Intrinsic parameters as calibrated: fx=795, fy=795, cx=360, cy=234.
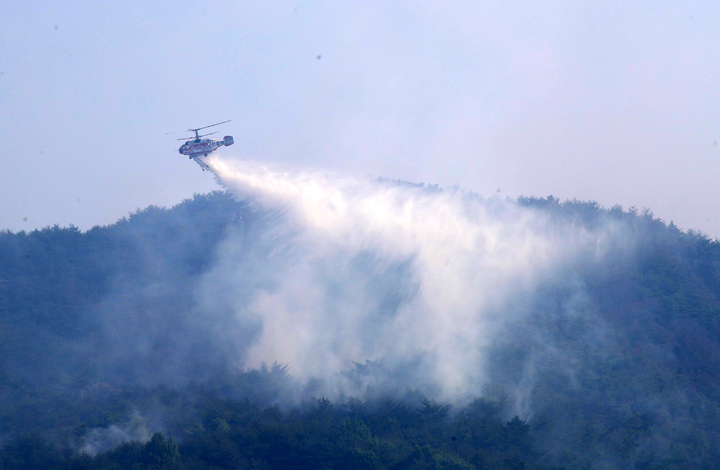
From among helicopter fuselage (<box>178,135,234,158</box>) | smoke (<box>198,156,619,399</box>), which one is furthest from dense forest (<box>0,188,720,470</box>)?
helicopter fuselage (<box>178,135,234,158</box>)


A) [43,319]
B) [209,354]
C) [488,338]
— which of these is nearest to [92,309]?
[43,319]

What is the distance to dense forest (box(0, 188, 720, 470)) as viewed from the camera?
5125 cm

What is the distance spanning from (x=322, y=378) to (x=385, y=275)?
1645 cm

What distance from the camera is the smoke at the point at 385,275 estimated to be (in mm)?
69812

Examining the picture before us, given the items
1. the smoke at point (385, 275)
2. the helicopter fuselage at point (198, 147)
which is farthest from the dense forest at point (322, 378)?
the helicopter fuselage at point (198, 147)

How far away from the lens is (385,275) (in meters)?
78.1

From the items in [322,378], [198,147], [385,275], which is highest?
[198,147]

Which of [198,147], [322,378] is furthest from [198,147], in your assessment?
[322,378]

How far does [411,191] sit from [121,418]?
44.2 m

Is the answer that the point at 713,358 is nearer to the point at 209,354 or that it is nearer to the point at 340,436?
the point at 340,436

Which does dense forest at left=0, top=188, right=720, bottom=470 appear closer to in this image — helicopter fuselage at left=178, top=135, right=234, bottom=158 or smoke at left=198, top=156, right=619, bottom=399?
smoke at left=198, top=156, right=619, bottom=399

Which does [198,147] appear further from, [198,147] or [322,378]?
[322,378]

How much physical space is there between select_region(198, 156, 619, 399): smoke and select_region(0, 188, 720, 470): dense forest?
76.6 inches

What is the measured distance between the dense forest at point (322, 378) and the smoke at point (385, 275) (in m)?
1.95
